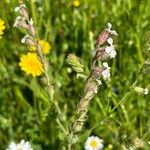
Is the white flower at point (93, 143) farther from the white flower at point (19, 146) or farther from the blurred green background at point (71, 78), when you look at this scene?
the white flower at point (19, 146)

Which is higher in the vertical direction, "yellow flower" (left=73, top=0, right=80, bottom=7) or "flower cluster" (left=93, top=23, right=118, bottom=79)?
"yellow flower" (left=73, top=0, right=80, bottom=7)

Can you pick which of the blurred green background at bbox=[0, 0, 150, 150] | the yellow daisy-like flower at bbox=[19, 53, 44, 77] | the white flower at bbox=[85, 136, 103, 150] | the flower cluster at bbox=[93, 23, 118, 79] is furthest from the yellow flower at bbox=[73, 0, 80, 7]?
the flower cluster at bbox=[93, 23, 118, 79]

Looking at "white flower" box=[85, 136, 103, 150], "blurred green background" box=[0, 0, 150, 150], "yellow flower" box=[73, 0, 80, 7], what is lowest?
"white flower" box=[85, 136, 103, 150]

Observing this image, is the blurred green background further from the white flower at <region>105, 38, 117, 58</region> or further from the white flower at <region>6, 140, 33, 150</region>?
the white flower at <region>105, 38, 117, 58</region>

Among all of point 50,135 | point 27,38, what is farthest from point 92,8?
point 27,38

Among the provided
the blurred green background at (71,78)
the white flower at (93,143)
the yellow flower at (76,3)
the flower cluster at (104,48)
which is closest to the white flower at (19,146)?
the blurred green background at (71,78)

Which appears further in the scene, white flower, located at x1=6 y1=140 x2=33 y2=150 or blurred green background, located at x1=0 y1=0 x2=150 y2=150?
blurred green background, located at x1=0 y1=0 x2=150 y2=150

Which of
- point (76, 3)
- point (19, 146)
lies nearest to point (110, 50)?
point (19, 146)

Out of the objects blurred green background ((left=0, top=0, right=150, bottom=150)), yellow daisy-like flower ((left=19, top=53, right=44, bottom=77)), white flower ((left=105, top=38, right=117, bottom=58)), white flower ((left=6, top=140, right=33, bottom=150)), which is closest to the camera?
white flower ((left=105, top=38, right=117, bottom=58))
